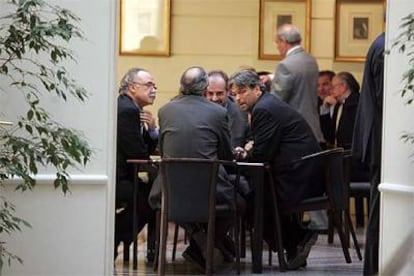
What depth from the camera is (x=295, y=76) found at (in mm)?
7137

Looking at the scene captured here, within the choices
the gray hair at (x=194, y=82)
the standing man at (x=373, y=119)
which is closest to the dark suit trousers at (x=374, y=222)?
the standing man at (x=373, y=119)

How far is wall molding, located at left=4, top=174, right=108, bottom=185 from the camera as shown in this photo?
4199 mm

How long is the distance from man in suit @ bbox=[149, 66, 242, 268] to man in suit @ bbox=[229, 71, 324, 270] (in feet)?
0.97

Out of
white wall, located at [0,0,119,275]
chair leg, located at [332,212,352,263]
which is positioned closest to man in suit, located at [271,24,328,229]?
chair leg, located at [332,212,352,263]

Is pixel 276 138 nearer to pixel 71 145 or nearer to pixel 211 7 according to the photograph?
pixel 71 145

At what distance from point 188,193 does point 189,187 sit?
0.04 meters

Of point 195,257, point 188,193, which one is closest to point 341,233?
point 195,257

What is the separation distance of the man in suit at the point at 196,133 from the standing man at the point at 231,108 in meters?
0.88

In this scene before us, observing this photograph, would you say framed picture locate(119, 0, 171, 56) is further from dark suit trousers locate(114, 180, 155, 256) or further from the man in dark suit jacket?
dark suit trousers locate(114, 180, 155, 256)

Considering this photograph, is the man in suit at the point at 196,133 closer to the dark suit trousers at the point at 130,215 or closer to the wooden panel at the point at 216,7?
the dark suit trousers at the point at 130,215

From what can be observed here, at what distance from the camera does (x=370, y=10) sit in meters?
8.96

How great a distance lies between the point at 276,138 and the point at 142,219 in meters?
1.12

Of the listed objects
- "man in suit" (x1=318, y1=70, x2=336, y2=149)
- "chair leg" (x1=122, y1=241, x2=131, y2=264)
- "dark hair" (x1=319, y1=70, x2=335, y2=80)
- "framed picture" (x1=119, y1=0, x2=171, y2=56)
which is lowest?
"chair leg" (x1=122, y1=241, x2=131, y2=264)

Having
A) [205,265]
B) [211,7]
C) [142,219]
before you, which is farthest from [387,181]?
[211,7]
